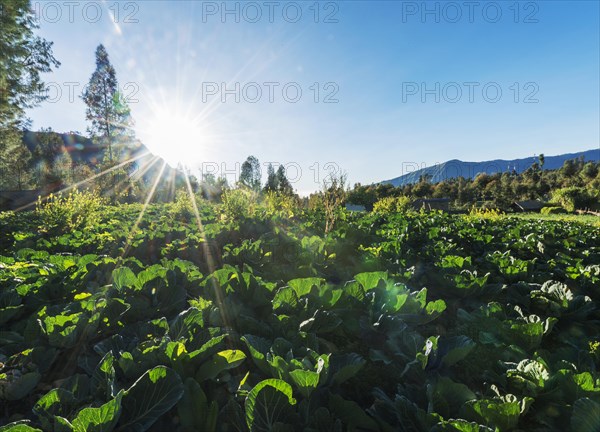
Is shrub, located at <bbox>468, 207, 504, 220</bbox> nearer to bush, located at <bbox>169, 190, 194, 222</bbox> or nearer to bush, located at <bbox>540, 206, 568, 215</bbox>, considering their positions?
bush, located at <bbox>169, 190, 194, 222</bbox>

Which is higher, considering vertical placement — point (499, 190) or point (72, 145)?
point (72, 145)

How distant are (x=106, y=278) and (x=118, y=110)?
151 feet

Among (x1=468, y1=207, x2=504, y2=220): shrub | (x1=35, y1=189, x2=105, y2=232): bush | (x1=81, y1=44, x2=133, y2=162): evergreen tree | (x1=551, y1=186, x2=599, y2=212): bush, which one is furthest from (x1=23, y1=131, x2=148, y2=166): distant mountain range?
(x1=551, y1=186, x2=599, y2=212): bush

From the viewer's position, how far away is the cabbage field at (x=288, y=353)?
1.04 meters

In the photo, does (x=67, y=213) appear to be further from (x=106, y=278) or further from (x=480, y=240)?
(x=480, y=240)

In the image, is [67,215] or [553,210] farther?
[553,210]

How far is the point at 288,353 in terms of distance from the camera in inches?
48.9

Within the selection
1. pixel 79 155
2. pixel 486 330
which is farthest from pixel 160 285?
pixel 79 155

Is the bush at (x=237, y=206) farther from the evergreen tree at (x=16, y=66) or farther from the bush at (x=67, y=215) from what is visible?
the evergreen tree at (x=16, y=66)

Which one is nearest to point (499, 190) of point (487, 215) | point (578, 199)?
point (578, 199)

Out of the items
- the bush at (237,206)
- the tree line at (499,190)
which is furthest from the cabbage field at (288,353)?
the tree line at (499,190)

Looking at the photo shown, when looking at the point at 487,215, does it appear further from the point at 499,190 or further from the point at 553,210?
the point at 499,190

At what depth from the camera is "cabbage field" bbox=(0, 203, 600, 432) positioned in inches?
40.9

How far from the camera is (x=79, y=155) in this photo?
85.9 meters
